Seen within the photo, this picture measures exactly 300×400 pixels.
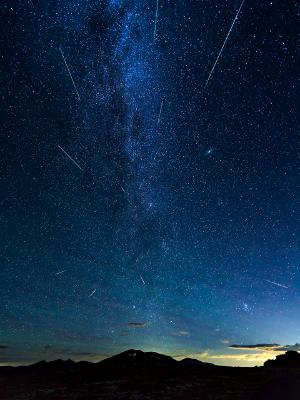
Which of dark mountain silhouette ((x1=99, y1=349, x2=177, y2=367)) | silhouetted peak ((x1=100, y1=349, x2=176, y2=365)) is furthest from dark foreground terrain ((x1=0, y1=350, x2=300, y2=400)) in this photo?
silhouetted peak ((x1=100, y1=349, x2=176, y2=365))

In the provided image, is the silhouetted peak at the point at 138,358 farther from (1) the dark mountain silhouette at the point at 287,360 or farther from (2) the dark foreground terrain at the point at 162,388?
(1) the dark mountain silhouette at the point at 287,360

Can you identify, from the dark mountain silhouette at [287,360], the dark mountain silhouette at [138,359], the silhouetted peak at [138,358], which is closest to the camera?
the dark mountain silhouette at [287,360]

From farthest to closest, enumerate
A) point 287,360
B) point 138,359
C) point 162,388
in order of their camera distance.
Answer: point 138,359, point 287,360, point 162,388

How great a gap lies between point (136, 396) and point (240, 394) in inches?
585

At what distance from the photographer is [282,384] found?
41344 millimetres

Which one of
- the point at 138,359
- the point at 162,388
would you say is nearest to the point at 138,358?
the point at 138,359

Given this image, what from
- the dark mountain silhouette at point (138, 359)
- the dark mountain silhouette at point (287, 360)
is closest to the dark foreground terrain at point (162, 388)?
the dark mountain silhouette at point (287, 360)

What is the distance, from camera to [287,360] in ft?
291

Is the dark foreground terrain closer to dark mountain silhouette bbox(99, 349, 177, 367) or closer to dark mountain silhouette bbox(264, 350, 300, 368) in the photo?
dark mountain silhouette bbox(264, 350, 300, 368)

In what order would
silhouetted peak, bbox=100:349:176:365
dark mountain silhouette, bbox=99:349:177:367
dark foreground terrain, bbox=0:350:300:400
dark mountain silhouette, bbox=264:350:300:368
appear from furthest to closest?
silhouetted peak, bbox=100:349:176:365, dark mountain silhouette, bbox=99:349:177:367, dark mountain silhouette, bbox=264:350:300:368, dark foreground terrain, bbox=0:350:300:400

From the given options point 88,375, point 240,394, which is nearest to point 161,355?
point 88,375

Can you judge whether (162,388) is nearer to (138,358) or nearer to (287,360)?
(287,360)

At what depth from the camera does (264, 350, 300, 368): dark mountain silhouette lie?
8550 centimetres

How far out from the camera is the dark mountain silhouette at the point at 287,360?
8550cm
